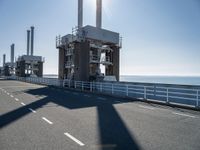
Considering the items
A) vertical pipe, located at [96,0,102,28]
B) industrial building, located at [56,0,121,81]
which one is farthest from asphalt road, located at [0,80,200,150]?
vertical pipe, located at [96,0,102,28]

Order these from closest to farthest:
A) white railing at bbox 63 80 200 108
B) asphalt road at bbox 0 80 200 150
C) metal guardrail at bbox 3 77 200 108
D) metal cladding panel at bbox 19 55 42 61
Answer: asphalt road at bbox 0 80 200 150, metal guardrail at bbox 3 77 200 108, white railing at bbox 63 80 200 108, metal cladding panel at bbox 19 55 42 61

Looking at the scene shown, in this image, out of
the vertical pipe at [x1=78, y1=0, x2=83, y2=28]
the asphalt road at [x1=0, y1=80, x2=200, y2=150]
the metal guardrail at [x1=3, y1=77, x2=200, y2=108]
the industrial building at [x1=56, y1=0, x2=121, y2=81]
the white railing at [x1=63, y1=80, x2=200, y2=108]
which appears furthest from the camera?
the vertical pipe at [x1=78, y1=0, x2=83, y2=28]

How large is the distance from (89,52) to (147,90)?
15980 millimetres

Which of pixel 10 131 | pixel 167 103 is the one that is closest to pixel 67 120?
pixel 10 131

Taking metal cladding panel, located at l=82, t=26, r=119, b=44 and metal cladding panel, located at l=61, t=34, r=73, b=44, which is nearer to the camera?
metal cladding panel, located at l=82, t=26, r=119, b=44

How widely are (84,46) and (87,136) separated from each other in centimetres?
2520

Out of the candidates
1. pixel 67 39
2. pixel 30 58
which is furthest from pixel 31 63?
pixel 67 39

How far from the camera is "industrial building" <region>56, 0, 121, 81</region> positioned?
3106cm

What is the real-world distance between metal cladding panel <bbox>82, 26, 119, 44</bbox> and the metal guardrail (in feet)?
22.3

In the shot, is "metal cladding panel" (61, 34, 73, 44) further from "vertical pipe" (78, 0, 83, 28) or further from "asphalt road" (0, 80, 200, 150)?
"asphalt road" (0, 80, 200, 150)

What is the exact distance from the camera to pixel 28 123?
855 centimetres

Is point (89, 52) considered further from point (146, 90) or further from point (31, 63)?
point (31, 63)

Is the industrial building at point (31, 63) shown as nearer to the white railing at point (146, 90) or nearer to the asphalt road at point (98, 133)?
the white railing at point (146, 90)

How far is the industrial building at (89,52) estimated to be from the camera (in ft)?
102
